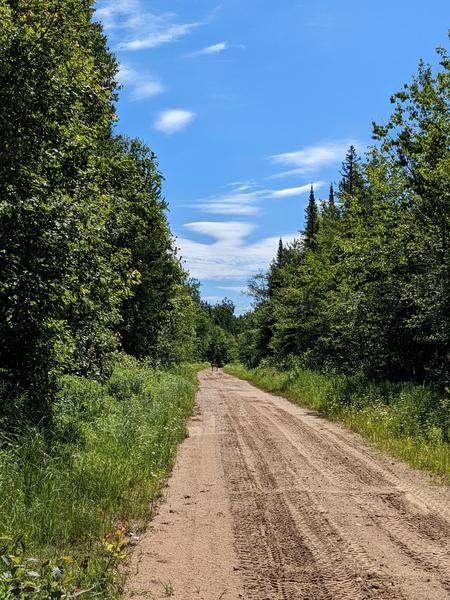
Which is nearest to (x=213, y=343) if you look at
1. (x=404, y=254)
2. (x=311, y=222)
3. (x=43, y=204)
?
(x=311, y=222)

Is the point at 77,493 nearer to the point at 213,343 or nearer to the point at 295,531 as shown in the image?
the point at 295,531

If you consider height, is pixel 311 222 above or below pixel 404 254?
above

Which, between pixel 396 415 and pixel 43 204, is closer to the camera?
pixel 43 204

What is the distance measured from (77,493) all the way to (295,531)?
2.64 meters

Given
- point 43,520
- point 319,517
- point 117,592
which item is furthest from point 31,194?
point 319,517

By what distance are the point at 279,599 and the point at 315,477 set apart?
382cm

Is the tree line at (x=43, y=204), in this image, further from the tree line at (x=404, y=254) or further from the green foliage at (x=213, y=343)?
the green foliage at (x=213, y=343)

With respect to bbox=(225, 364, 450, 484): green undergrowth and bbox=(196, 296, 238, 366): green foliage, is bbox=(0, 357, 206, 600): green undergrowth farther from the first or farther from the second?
bbox=(196, 296, 238, 366): green foliage

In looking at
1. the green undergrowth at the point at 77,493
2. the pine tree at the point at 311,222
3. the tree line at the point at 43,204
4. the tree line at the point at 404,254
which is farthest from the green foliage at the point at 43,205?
the pine tree at the point at 311,222

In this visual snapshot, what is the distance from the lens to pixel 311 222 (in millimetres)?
54125

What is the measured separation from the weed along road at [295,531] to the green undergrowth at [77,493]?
0.36 metres

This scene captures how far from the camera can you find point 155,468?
823 cm

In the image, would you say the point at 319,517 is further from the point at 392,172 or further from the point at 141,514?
the point at 392,172

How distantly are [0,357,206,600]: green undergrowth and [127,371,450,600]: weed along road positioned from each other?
0.36 meters
